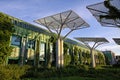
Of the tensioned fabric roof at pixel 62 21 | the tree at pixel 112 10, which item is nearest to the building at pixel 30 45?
the tensioned fabric roof at pixel 62 21

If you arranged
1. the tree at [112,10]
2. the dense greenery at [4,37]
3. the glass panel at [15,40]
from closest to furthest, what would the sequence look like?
the tree at [112,10] < the dense greenery at [4,37] < the glass panel at [15,40]

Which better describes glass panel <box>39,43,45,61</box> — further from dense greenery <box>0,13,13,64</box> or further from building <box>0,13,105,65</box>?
dense greenery <box>0,13,13,64</box>

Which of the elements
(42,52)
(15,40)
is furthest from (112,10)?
(42,52)

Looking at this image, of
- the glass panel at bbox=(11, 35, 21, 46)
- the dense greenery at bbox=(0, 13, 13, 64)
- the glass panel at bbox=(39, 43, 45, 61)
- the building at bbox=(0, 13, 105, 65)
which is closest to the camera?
the dense greenery at bbox=(0, 13, 13, 64)

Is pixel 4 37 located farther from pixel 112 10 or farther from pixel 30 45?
pixel 112 10

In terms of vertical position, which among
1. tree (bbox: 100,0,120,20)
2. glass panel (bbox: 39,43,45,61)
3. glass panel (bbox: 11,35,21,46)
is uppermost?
tree (bbox: 100,0,120,20)

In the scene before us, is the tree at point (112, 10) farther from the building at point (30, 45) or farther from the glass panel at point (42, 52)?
the glass panel at point (42, 52)

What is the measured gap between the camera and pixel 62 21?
101 feet

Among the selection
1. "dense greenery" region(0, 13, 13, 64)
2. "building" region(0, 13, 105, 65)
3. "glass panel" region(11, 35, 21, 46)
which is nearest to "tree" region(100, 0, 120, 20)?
"dense greenery" region(0, 13, 13, 64)

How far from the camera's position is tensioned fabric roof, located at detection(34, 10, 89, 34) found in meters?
28.4

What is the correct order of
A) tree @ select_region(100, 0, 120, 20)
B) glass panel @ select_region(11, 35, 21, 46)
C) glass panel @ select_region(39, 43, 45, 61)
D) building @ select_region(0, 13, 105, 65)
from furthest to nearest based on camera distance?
glass panel @ select_region(39, 43, 45, 61) < building @ select_region(0, 13, 105, 65) < glass panel @ select_region(11, 35, 21, 46) < tree @ select_region(100, 0, 120, 20)

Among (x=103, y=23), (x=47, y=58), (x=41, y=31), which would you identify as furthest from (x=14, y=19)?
(x=103, y=23)

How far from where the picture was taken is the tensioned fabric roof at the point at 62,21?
2842 centimetres

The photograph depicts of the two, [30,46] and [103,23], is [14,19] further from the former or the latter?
[103,23]
